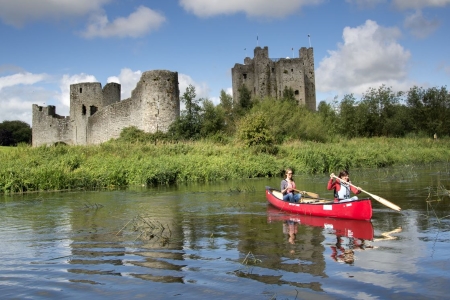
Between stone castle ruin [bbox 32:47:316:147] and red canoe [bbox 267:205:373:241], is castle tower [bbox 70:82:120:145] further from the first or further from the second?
red canoe [bbox 267:205:373:241]

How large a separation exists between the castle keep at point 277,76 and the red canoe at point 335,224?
4126 centimetres

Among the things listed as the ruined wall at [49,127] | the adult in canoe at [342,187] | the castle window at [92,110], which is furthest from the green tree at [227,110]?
the adult in canoe at [342,187]

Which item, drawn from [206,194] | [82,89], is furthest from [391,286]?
[82,89]

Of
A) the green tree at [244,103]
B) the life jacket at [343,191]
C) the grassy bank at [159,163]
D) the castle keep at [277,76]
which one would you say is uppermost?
the castle keep at [277,76]

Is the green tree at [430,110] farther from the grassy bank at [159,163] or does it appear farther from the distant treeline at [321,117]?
the grassy bank at [159,163]

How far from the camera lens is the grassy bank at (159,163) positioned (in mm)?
20359

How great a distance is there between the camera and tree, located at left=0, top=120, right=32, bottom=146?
67812 millimetres

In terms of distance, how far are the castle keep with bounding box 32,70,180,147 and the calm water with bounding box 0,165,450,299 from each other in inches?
838

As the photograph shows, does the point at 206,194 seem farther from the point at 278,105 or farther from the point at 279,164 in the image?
the point at 278,105

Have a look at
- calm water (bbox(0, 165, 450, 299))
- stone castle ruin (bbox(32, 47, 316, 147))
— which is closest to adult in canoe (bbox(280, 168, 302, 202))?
calm water (bbox(0, 165, 450, 299))

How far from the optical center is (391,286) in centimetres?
601

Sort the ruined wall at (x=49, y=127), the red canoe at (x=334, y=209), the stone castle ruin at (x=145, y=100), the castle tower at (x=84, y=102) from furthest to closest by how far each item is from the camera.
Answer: the ruined wall at (x=49, y=127) < the castle tower at (x=84, y=102) < the stone castle ruin at (x=145, y=100) < the red canoe at (x=334, y=209)

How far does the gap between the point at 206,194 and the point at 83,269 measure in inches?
390

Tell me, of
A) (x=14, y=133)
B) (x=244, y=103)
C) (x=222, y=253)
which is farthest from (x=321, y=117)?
(x=14, y=133)
